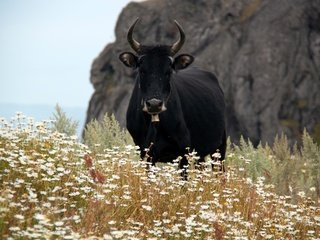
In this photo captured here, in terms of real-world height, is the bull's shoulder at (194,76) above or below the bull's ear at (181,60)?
below

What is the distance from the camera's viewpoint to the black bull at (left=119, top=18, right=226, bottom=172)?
10938mm

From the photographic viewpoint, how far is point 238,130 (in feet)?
209

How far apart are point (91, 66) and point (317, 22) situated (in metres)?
25.0

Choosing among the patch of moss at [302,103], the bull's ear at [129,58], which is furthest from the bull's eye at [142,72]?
the patch of moss at [302,103]

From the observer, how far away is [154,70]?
36.2ft

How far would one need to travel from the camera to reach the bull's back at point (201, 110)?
40.3 ft

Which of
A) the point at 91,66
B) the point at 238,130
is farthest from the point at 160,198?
the point at 91,66

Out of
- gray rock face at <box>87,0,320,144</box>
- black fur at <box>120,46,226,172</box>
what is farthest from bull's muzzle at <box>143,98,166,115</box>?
gray rock face at <box>87,0,320,144</box>

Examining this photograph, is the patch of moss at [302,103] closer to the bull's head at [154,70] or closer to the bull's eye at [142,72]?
the bull's head at [154,70]

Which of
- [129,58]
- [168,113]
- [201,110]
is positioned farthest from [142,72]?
[201,110]

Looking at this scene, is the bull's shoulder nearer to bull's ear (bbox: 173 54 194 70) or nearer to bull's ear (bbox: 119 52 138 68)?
bull's ear (bbox: 173 54 194 70)

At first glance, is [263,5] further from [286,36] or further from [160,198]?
[160,198]

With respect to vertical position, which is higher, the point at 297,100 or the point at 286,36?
the point at 286,36

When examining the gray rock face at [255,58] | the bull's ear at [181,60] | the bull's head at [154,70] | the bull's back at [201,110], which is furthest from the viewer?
the gray rock face at [255,58]
